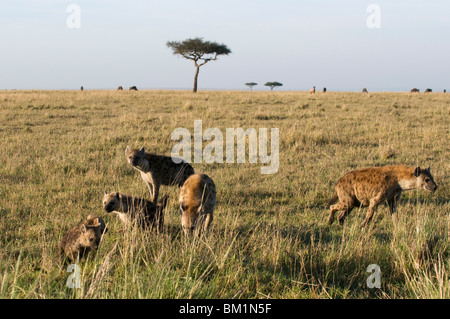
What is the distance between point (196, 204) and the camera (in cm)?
520

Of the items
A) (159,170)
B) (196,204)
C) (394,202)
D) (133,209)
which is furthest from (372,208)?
(159,170)

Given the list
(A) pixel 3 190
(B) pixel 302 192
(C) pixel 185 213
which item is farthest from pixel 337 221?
(A) pixel 3 190

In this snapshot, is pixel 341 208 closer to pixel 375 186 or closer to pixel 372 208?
pixel 372 208

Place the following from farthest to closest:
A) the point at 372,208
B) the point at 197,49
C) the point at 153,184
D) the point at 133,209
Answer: the point at 197,49, the point at 153,184, the point at 372,208, the point at 133,209

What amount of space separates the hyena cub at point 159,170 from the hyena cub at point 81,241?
8.67ft

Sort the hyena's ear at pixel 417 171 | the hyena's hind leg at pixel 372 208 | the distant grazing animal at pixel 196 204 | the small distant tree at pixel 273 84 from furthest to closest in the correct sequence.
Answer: the small distant tree at pixel 273 84 < the hyena's ear at pixel 417 171 < the hyena's hind leg at pixel 372 208 < the distant grazing animal at pixel 196 204

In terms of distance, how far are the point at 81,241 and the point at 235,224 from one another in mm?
1749

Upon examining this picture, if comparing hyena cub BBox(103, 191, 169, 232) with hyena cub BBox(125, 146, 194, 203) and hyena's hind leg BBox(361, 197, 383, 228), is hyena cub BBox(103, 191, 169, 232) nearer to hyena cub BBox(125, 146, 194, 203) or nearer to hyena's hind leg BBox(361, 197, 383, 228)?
hyena cub BBox(125, 146, 194, 203)

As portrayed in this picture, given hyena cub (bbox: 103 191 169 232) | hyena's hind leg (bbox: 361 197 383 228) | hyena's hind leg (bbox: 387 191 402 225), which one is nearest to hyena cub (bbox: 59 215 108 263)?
hyena cub (bbox: 103 191 169 232)

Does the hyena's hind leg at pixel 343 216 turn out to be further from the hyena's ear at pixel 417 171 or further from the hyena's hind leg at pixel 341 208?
the hyena's ear at pixel 417 171

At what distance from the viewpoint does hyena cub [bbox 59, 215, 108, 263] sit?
14.8 feet

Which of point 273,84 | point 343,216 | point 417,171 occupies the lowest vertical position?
point 343,216

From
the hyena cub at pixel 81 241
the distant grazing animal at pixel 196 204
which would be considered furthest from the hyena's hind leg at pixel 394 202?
the hyena cub at pixel 81 241

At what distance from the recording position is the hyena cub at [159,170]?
7289 mm
